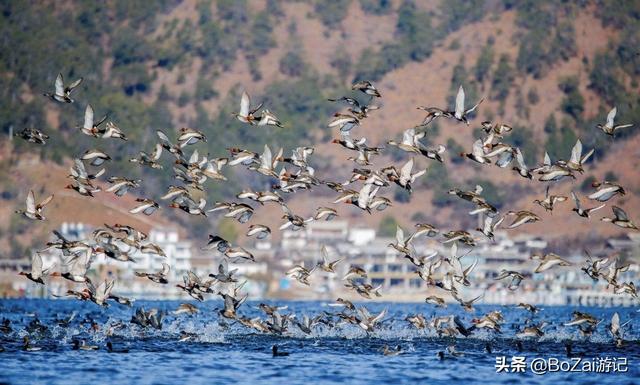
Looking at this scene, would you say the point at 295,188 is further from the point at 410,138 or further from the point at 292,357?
the point at 292,357

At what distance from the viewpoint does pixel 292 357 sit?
166ft

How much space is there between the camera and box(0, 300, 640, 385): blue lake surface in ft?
144

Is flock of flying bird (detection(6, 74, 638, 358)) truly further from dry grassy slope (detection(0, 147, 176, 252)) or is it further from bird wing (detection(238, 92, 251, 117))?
dry grassy slope (detection(0, 147, 176, 252))

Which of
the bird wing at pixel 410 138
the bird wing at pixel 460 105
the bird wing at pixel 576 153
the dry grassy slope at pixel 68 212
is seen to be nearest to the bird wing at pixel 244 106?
the bird wing at pixel 410 138

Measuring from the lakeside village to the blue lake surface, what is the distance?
303 ft

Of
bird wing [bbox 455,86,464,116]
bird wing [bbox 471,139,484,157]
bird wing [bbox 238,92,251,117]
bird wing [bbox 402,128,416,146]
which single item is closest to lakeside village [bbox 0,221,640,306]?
bird wing [bbox 471,139,484,157]

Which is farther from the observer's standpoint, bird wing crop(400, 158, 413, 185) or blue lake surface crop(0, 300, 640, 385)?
bird wing crop(400, 158, 413, 185)

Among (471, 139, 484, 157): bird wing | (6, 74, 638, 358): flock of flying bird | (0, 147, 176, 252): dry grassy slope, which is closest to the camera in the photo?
(471, 139, 484, 157): bird wing

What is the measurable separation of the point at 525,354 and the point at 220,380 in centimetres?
1398

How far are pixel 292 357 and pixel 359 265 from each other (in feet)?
383

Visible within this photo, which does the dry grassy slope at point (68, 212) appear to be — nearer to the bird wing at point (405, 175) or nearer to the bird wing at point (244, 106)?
the bird wing at point (244, 106)

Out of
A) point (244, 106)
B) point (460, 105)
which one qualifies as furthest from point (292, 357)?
point (460, 105)

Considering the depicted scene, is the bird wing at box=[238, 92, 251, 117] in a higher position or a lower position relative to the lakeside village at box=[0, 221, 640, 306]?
lower

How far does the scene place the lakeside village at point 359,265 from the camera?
162500 mm
